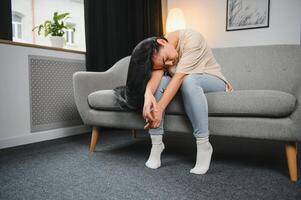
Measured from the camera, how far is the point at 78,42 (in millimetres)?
2660

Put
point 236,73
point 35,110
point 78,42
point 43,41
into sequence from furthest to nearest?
point 78,42 → point 43,41 → point 35,110 → point 236,73

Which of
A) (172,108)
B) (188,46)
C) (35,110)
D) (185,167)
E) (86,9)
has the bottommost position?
(185,167)

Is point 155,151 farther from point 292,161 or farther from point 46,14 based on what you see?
point 46,14

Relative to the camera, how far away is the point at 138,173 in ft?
3.86

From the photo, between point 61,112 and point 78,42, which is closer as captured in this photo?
point 61,112

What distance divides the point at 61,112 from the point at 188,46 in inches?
54.3

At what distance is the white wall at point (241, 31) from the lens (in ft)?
A: 8.18

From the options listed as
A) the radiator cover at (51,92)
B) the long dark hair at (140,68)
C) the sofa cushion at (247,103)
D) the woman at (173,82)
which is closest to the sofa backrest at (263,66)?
the woman at (173,82)

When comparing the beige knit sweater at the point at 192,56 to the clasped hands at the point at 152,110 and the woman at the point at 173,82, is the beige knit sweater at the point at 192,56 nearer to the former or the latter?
the woman at the point at 173,82

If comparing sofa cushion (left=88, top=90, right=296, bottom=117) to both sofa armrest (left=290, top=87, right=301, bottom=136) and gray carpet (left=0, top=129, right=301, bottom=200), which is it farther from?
gray carpet (left=0, top=129, right=301, bottom=200)

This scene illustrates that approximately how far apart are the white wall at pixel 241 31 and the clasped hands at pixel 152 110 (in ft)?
6.35

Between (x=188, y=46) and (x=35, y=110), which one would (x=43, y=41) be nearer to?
(x=35, y=110)

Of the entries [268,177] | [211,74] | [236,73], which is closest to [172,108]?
[211,74]

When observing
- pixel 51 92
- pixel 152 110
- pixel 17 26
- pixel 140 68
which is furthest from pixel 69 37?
pixel 152 110
